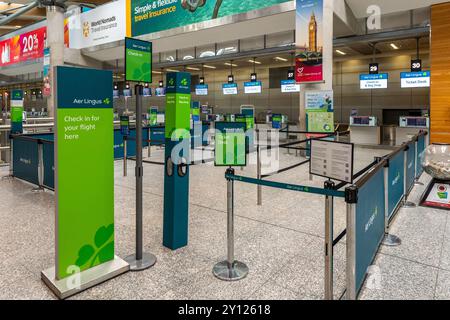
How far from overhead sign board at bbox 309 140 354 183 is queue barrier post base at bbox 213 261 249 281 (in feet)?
3.37

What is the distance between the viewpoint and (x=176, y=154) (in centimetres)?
321

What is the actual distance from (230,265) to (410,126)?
11.3 metres

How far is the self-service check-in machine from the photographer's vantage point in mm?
11648

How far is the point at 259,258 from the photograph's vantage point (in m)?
3.14

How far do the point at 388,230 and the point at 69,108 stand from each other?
3432 millimetres

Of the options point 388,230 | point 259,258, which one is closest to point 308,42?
point 388,230

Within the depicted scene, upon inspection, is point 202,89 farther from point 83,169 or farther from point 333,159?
point 333,159

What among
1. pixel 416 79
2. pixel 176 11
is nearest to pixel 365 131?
pixel 416 79

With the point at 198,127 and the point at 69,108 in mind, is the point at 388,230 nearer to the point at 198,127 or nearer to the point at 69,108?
the point at 69,108

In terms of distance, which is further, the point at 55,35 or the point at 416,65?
the point at 55,35

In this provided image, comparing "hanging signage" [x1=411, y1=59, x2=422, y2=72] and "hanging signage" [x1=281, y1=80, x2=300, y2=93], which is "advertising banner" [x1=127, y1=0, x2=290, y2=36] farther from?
"hanging signage" [x1=281, y1=80, x2=300, y2=93]

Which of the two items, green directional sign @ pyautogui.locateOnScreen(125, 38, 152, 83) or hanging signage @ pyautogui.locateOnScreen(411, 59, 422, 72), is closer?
green directional sign @ pyautogui.locateOnScreen(125, 38, 152, 83)

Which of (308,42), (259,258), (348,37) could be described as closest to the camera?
(259,258)

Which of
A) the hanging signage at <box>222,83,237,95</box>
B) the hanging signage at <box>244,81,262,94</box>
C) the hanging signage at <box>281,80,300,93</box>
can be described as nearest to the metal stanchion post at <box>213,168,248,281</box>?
the hanging signage at <box>281,80,300,93</box>
